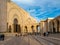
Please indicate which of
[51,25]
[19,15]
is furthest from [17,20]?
[51,25]

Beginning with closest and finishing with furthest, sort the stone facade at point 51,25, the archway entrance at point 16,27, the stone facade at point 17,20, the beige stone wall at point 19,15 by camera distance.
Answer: the stone facade at point 51,25
the stone facade at point 17,20
the beige stone wall at point 19,15
the archway entrance at point 16,27

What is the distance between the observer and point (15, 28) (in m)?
84.7

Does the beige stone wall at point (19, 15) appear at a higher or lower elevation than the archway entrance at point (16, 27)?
higher

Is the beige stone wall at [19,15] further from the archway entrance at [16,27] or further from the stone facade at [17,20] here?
the archway entrance at [16,27]

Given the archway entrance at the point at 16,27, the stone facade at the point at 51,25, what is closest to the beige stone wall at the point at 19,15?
the archway entrance at the point at 16,27

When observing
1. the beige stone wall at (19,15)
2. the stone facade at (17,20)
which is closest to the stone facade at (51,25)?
the stone facade at (17,20)

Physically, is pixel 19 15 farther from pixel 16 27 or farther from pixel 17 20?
pixel 16 27

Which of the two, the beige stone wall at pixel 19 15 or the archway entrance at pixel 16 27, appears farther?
the archway entrance at pixel 16 27

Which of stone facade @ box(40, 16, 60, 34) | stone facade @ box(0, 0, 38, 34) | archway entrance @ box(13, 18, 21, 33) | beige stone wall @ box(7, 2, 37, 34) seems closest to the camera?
stone facade @ box(40, 16, 60, 34)

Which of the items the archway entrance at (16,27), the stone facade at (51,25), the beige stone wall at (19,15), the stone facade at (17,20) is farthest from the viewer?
the archway entrance at (16,27)

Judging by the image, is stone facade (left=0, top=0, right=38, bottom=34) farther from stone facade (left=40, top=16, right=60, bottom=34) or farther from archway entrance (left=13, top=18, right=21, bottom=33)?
stone facade (left=40, top=16, right=60, bottom=34)

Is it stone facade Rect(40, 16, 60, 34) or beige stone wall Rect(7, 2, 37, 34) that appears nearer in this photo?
stone facade Rect(40, 16, 60, 34)

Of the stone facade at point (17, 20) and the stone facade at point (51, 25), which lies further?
the stone facade at point (17, 20)

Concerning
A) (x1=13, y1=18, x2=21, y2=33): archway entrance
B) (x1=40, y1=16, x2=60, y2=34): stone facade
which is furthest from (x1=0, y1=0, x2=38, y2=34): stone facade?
(x1=40, y1=16, x2=60, y2=34): stone facade
